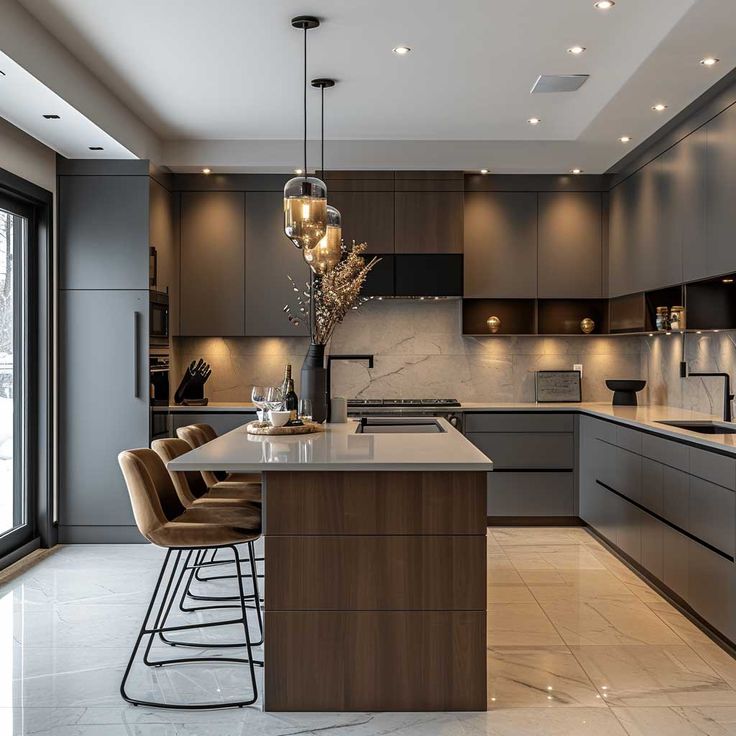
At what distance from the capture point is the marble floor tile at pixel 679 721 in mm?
2797

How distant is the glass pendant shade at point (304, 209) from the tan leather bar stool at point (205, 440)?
120 cm

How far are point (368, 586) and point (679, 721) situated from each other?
3.93 feet

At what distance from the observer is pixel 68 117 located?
449 cm

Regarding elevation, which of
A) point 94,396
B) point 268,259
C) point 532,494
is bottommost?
point 532,494

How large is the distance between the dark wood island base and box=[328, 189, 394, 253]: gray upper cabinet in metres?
3.55

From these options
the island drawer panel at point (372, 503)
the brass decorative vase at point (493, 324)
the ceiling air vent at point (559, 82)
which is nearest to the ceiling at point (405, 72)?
the ceiling air vent at point (559, 82)

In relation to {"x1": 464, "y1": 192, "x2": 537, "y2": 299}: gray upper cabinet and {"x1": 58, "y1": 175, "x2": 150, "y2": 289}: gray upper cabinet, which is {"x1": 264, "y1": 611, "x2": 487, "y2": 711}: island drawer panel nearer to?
{"x1": 58, "y1": 175, "x2": 150, "y2": 289}: gray upper cabinet

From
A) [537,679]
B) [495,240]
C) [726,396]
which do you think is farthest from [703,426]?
[495,240]

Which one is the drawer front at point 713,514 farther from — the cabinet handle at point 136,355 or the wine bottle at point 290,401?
the cabinet handle at point 136,355

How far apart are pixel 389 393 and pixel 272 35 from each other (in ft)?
10.8

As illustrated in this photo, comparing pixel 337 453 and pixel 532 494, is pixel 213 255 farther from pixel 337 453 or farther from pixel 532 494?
pixel 337 453

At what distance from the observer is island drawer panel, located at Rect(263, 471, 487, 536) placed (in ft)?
9.62

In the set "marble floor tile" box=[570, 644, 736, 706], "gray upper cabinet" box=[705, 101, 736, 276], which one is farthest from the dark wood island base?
"gray upper cabinet" box=[705, 101, 736, 276]

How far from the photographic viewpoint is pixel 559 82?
4625mm
